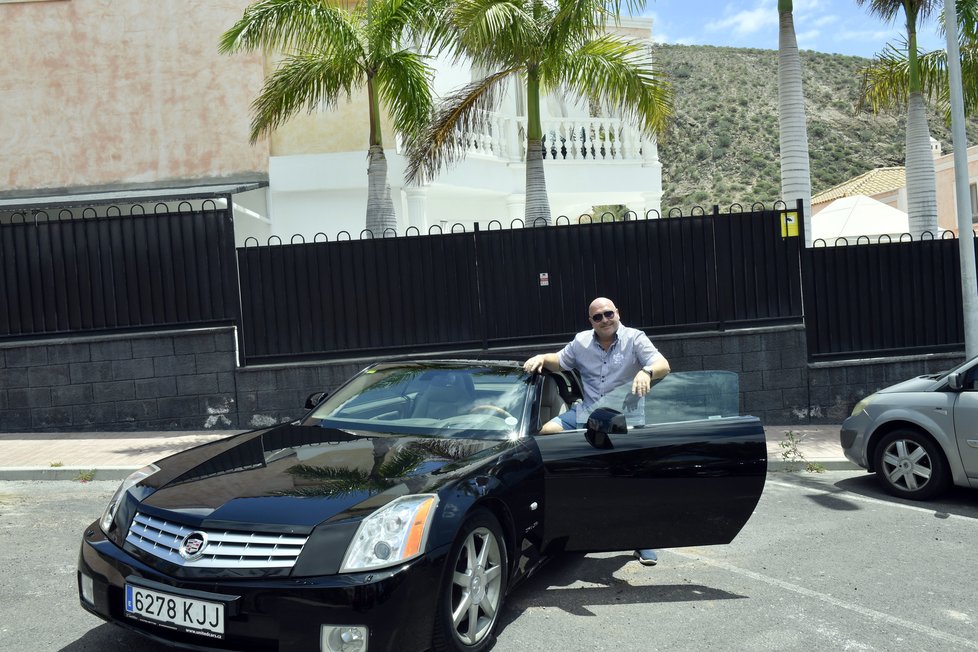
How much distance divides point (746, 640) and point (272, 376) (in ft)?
25.3

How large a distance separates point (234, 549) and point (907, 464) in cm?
615

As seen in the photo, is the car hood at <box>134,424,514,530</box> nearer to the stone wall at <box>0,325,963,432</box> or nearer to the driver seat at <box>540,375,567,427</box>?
the driver seat at <box>540,375,567,427</box>

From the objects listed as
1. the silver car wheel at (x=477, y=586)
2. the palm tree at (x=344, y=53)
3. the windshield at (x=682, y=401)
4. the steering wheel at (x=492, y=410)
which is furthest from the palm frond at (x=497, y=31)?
the silver car wheel at (x=477, y=586)

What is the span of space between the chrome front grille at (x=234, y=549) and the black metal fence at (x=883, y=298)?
9.54 m

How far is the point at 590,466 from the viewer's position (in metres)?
4.66

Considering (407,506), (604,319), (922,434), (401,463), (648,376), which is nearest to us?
(407,506)

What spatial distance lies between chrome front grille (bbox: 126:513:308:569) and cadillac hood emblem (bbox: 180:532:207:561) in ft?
0.03

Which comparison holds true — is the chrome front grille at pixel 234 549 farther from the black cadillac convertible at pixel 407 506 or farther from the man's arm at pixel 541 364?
the man's arm at pixel 541 364

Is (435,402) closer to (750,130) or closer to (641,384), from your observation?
(641,384)

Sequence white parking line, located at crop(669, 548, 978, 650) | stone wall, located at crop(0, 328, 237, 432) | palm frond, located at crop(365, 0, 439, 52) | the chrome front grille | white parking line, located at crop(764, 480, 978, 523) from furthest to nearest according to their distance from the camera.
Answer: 1. palm frond, located at crop(365, 0, 439, 52)
2. stone wall, located at crop(0, 328, 237, 432)
3. white parking line, located at crop(764, 480, 978, 523)
4. white parking line, located at crop(669, 548, 978, 650)
5. the chrome front grille

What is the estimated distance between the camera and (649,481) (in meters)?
4.71

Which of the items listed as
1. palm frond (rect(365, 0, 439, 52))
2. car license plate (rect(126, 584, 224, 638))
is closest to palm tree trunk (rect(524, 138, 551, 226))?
palm frond (rect(365, 0, 439, 52))

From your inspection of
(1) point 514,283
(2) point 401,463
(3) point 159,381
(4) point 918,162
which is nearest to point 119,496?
(2) point 401,463

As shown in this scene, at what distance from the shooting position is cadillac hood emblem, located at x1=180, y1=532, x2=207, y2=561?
3.53 meters
